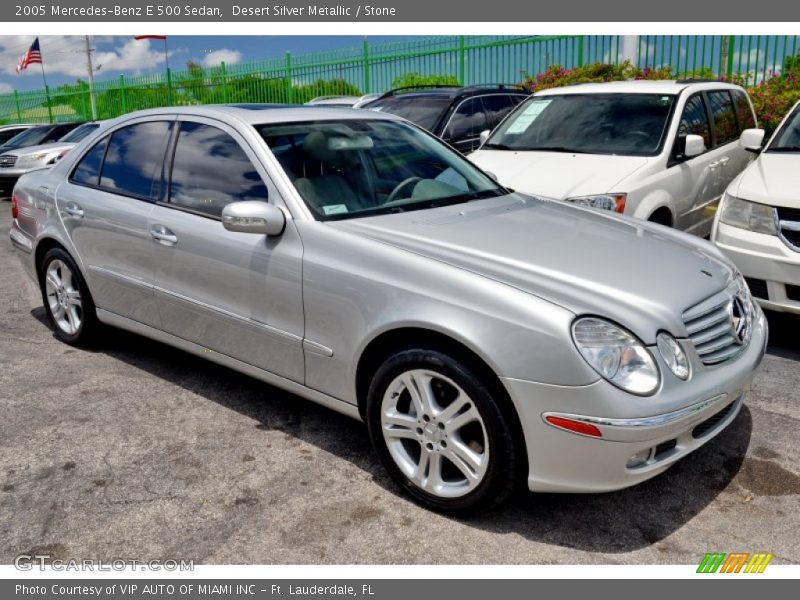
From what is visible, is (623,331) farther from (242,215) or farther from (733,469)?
(242,215)

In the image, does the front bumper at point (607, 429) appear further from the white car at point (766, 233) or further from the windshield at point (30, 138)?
the windshield at point (30, 138)

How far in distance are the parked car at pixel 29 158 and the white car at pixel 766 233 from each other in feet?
39.7

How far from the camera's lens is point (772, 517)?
315cm

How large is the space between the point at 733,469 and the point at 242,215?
2.50 metres

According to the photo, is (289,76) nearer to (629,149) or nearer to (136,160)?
(629,149)

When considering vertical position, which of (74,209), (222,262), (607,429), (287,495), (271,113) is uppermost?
(271,113)

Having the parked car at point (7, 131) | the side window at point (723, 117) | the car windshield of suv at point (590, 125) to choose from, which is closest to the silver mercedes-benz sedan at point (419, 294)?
the car windshield of suv at point (590, 125)

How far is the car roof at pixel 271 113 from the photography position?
4.15 metres

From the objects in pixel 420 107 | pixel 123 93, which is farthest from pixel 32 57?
pixel 420 107

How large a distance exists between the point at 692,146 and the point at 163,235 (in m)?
4.18

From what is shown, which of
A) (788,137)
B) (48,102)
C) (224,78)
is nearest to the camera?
(788,137)

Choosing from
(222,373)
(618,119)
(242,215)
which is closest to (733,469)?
(242,215)

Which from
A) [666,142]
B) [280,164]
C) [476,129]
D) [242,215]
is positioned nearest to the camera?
[242,215]

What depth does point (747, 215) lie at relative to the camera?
502 cm
